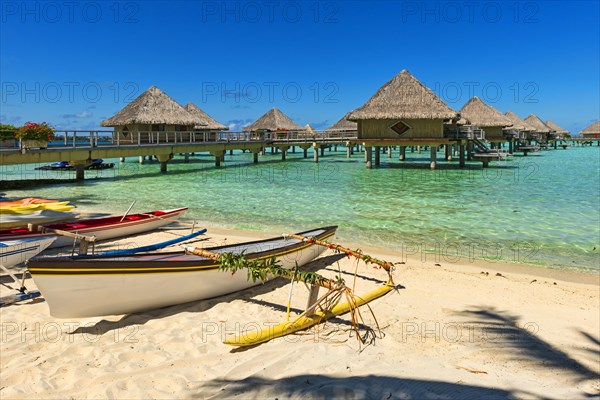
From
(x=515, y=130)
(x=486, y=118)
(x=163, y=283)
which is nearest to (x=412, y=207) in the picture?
(x=163, y=283)

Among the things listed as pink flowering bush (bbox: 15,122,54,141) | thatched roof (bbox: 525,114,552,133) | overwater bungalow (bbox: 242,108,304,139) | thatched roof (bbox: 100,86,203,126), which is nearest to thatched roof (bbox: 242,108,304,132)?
overwater bungalow (bbox: 242,108,304,139)

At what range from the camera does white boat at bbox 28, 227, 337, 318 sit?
4684 mm

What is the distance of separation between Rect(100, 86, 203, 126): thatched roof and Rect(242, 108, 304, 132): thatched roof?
13.8 metres

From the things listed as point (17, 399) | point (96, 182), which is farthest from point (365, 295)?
point (96, 182)

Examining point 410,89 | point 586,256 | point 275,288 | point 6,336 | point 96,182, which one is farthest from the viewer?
point 410,89

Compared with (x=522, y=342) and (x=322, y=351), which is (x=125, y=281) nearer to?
(x=322, y=351)

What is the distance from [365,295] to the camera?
6.20 metres

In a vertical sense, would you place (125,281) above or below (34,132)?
below

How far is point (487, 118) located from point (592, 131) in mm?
55628

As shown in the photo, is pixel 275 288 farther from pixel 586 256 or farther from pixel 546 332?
pixel 586 256

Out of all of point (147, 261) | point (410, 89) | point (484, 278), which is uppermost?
point (410, 89)

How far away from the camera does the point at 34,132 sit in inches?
761

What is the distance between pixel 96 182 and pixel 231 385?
2429cm

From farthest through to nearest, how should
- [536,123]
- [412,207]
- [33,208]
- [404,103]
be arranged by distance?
1. [536,123]
2. [404,103]
3. [412,207]
4. [33,208]
